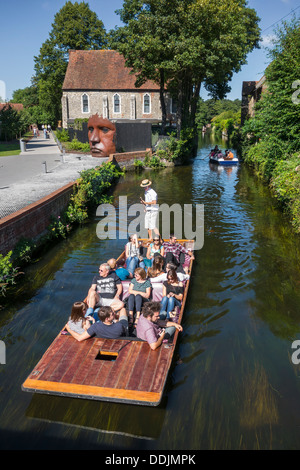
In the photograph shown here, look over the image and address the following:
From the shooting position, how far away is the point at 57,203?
1261 centimetres

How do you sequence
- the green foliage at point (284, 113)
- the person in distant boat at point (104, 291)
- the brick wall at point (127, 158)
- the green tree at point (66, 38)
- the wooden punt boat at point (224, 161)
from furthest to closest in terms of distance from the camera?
1. the green tree at point (66, 38)
2. the wooden punt boat at point (224, 161)
3. the brick wall at point (127, 158)
4. the green foliage at point (284, 113)
5. the person in distant boat at point (104, 291)

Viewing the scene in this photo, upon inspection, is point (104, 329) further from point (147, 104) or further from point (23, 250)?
point (147, 104)

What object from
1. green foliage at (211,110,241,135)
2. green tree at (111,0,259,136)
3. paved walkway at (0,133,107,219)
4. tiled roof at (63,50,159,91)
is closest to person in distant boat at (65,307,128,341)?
paved walkway at (0,133,107,219)

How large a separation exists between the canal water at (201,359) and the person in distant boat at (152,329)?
584 millimetres

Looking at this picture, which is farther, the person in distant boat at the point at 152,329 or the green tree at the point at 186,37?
the green tree at the point at 186,37

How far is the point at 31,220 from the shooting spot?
10.6m

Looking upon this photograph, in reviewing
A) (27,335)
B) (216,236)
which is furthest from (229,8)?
(27,335)

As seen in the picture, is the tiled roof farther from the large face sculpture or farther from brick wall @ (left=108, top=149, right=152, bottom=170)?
the large face sculpture

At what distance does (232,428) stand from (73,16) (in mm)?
55913

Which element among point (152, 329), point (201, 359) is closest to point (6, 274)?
point (152, 329)

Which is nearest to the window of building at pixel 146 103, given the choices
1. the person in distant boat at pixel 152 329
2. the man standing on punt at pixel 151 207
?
the man standing on punt at pixel 151 207

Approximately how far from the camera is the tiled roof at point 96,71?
45.3 m

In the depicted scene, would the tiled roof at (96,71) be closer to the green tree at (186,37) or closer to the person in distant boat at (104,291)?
the green tree at (186,37)

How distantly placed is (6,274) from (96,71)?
143ft
